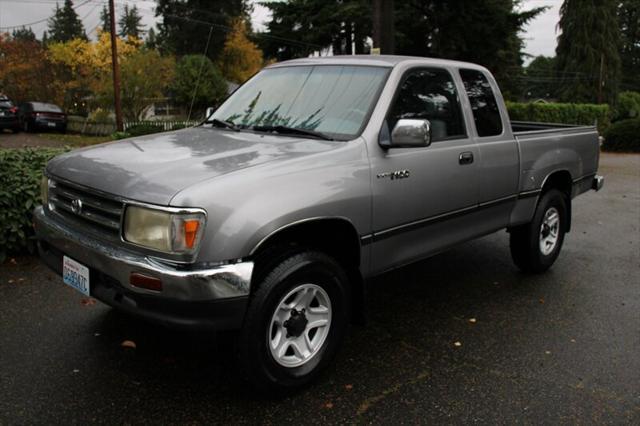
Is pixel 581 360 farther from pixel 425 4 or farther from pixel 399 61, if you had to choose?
pixel 425 4

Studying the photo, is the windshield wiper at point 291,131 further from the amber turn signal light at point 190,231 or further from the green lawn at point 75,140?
the green lawn at point 75,140

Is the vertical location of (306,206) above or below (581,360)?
above

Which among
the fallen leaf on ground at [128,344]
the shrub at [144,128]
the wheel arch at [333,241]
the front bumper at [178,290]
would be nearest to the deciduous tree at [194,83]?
the shrub at [144,128]

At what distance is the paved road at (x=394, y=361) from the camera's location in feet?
10.2

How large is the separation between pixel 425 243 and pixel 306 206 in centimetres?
127

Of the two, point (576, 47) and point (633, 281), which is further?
point (576, 47)

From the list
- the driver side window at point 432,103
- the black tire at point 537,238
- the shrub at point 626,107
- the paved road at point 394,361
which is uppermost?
the shrub at point 626,107

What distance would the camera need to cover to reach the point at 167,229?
2.73 m

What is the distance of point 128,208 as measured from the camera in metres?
2.86

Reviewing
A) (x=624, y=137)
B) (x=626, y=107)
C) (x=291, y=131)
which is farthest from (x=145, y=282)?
(x=626, y=107)

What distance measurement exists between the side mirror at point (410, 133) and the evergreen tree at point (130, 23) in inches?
4322

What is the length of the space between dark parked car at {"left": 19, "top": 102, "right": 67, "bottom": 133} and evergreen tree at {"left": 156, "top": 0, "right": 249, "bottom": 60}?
2334 centimetres

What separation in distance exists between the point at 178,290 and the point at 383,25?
12308 millimetres

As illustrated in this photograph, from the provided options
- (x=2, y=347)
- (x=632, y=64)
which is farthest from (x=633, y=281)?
(x=632, y=64)
